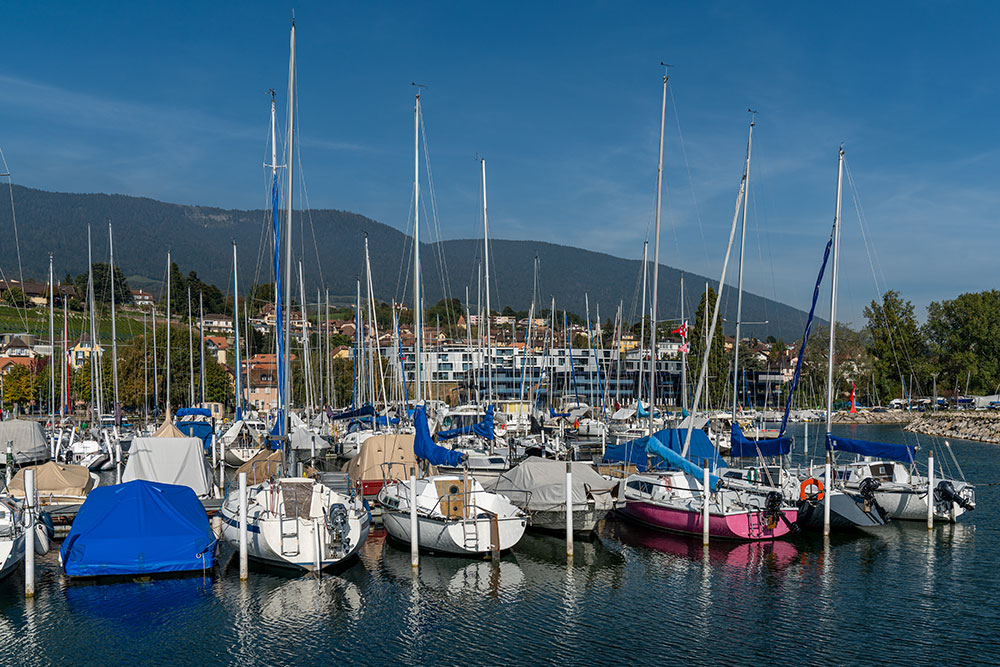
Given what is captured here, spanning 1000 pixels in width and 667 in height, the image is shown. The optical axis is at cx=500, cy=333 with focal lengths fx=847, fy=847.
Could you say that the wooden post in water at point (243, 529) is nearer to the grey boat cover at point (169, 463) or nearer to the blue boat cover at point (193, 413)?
the grey boat cover at point (169, 463)

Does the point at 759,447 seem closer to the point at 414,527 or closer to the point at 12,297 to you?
the point at 414,527

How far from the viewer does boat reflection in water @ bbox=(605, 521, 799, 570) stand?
90.3 feet

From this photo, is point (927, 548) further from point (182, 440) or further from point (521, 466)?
point (182, 440)

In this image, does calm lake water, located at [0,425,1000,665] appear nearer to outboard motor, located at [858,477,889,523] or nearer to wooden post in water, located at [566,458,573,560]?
wooden post in water, located at [566,458,573,560]

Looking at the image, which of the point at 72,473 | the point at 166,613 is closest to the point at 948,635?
the point at 166,613

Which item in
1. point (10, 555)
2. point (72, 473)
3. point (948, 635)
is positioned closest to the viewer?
point (948, 635)

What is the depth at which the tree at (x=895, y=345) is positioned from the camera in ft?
→ 385

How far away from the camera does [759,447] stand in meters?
37.0

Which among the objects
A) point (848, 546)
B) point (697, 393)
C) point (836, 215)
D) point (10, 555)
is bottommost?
point (848, 546)

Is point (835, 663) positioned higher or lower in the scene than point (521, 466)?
lower

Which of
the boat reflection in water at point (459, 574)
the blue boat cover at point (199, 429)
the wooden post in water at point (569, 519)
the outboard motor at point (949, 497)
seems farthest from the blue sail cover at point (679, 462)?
the blue boat cover at point (199, 429)

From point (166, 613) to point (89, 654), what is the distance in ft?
8.62

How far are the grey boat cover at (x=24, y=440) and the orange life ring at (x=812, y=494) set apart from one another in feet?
141

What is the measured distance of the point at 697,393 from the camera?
32.2 metres
